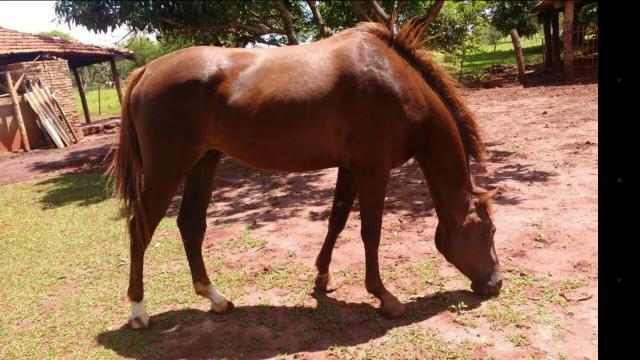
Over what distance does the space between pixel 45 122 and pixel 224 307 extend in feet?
44.1

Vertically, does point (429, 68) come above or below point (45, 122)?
above

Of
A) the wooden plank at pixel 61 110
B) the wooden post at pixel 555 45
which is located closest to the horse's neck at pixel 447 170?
the wooden plank at pixel 61 110

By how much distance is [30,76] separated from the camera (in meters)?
14.2

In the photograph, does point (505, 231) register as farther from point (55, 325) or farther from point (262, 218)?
point (55, 325)

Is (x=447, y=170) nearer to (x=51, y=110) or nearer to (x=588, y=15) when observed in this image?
(x=51, y=110)

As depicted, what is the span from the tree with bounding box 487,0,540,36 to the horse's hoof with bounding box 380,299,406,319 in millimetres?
27457

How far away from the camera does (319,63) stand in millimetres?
3088

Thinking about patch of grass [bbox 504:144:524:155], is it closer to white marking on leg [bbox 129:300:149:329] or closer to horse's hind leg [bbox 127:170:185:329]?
horse's hind leg [bbox 127:170:185:329]

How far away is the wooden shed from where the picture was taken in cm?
1329

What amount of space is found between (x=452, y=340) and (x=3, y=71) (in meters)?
15.9

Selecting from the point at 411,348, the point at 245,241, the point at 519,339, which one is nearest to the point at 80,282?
the point at 245,241

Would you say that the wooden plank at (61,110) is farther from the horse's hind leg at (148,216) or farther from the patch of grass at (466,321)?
the patch of grass at (466,321)

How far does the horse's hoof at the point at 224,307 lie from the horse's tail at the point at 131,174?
0.74 metres

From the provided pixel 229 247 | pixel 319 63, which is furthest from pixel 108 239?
pixel 319 63
